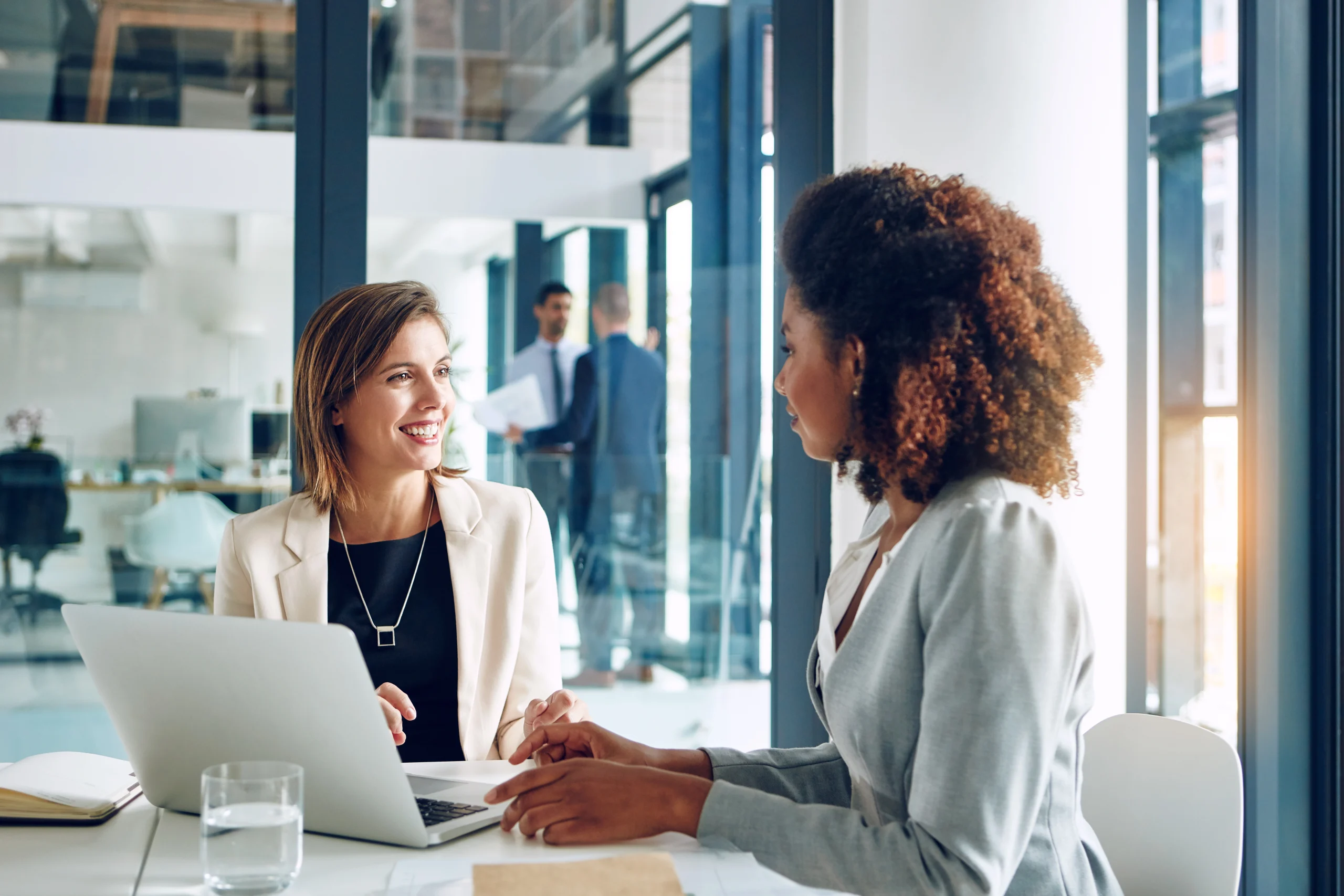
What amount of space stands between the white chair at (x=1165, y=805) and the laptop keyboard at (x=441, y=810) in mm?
892

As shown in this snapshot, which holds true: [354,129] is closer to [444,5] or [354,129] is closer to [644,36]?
[444,5]

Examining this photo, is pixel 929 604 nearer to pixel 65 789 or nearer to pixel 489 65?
pixel 65 789

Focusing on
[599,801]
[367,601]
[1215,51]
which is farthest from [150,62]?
[1215,51]

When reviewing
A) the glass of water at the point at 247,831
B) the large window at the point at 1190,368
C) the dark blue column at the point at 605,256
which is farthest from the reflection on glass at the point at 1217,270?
the glass of water at the point at 247,831

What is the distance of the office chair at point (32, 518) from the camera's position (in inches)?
109

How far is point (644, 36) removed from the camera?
305 cm

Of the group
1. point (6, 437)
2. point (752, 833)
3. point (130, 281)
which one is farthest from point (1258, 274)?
point (6, 437)

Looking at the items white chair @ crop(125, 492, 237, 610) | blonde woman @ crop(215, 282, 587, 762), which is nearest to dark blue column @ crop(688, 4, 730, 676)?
blonde woman @ crop(215, 282, 587, 762)

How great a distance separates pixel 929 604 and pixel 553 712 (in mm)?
653

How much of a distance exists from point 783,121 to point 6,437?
206 cm

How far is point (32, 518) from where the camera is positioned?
2.79 metres

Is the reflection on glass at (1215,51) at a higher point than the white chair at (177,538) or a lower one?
higher

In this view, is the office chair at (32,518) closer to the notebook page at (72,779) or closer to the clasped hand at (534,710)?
the notebook page at (72,779)

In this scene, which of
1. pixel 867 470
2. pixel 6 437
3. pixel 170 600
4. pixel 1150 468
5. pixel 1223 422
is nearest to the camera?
pixel 867 470
